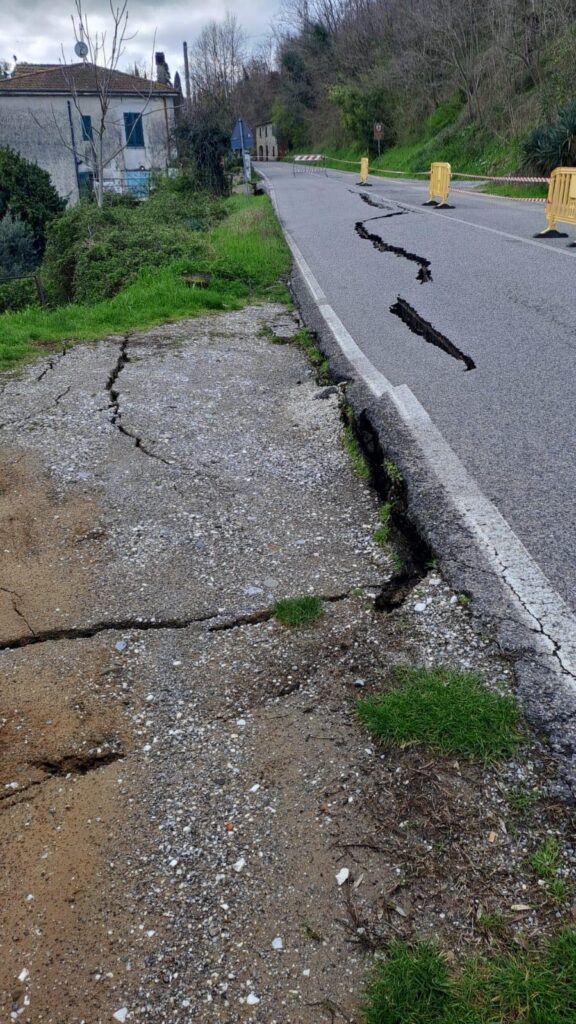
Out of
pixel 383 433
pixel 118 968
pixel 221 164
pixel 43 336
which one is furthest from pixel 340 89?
pixel 118 968

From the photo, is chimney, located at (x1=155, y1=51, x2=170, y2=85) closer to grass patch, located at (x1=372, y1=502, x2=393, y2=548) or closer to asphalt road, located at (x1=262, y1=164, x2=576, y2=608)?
asphalt road, located at (x1=262, y1=164, x2=576, y2=608)

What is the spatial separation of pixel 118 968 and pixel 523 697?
1.37 meters

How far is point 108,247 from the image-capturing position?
465 inches

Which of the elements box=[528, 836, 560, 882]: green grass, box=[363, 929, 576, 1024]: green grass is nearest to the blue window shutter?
box=[528, 836, 560, 882]: green grass

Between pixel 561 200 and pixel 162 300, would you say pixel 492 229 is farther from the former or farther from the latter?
pixel 162 300

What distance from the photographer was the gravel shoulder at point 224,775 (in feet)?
5.54

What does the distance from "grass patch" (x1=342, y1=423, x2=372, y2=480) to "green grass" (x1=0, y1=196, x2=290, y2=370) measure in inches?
140

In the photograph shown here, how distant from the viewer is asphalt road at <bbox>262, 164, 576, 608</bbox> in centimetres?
346

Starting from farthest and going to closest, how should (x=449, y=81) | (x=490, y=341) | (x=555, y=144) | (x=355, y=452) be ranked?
(x=449, y=81), (x=555, y=144), (x=490, y=341), (x=355, y=452)

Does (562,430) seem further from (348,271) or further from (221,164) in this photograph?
(221,164)

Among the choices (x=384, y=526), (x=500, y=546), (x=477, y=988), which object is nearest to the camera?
(x=477, y=988)

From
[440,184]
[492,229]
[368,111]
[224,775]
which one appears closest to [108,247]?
[492,229]

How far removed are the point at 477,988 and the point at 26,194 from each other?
22.7 m

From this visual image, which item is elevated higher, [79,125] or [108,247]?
[79,125]
